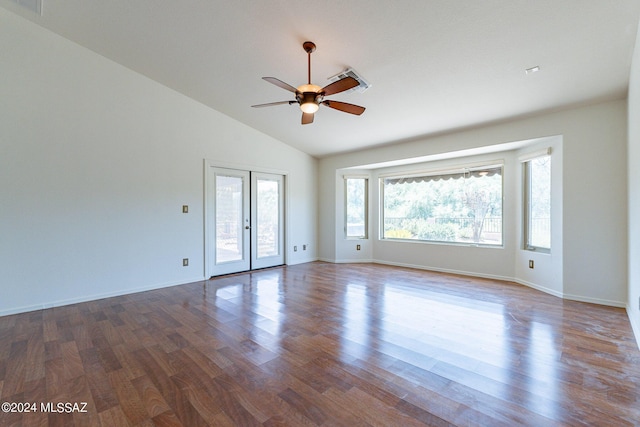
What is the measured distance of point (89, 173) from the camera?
3900 mm

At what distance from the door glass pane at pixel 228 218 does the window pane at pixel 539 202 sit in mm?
5086

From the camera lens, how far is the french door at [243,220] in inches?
207

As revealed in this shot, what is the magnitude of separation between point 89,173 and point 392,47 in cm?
419

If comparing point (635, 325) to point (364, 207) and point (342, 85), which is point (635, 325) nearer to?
point (342, 85)

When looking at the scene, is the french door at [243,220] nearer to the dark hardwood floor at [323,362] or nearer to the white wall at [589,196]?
the dark hardwood floor at [323,362]

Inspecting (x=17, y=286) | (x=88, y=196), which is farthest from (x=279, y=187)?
(x=17, y=286)

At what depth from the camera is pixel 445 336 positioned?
2730mm

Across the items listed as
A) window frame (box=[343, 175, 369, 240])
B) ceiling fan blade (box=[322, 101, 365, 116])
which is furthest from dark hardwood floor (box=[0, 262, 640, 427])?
window frame (box=[343, 175, 369, 240])

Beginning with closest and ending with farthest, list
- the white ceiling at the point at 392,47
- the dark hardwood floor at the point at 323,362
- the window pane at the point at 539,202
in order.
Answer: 1. the dark hardwood floor at the point at 323,362
2. the white ceiling at the point at 392,47
3. the window pane at the point at 539,202

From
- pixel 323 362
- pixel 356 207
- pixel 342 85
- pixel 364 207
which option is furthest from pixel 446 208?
pixel 323 362

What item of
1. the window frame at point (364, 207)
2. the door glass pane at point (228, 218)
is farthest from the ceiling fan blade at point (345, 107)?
the window frame at point (364, 207)

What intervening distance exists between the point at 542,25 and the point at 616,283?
3.28 meters

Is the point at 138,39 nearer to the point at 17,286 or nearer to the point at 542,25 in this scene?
the point at 17,286

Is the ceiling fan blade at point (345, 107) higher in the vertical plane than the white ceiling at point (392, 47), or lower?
lower
